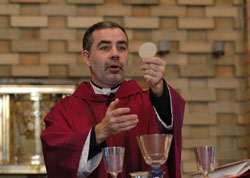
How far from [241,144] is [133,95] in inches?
71.1

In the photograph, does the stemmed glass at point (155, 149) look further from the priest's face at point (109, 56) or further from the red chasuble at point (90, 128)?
the priest's face at point (109, 56)

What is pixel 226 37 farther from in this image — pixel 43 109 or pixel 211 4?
pixel 43 109

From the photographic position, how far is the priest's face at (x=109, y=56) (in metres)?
2.91

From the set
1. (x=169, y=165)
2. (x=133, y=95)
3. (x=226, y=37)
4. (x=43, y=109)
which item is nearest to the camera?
(x=169, y=165)

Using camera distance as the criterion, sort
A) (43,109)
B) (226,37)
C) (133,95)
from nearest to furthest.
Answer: (133,95)
(43,109)
(226,37)

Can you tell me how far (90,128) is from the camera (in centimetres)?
249

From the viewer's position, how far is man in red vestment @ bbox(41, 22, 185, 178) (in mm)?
2324

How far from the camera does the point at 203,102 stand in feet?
14.9

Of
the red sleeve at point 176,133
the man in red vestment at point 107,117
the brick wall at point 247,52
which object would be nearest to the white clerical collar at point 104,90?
the man in red vestment at point 107,117

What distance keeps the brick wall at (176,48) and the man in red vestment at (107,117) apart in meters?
1.26

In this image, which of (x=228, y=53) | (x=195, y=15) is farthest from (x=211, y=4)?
(x=228, y=53)

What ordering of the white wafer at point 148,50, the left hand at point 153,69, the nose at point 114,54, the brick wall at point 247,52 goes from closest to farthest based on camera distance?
1. the white wafer at point 148,50
2. the left hand at point 153,69
3. the nose at point 114,54
4. the brick wall at point 247,52

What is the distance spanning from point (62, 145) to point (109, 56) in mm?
653

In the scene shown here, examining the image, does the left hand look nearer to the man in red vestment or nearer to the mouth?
the man in red vestment
